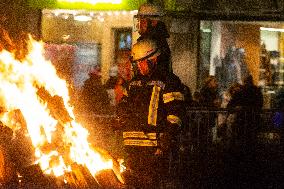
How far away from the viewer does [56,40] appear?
58.1 feet

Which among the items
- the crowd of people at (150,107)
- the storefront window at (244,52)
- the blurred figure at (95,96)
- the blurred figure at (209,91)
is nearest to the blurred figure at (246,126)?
the blurred figure at (209,91)

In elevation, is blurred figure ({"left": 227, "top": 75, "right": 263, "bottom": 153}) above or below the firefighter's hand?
below

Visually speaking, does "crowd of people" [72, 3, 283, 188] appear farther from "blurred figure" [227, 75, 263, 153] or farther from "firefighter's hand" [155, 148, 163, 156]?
"blurred figure" [227, 75, 263, 153]

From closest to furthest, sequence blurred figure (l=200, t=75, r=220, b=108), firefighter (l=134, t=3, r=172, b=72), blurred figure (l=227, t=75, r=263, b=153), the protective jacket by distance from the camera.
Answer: the protective jacket → firefighter (l=134, t=3, r=172, b=72) → blurred figure (l=227, t=75, r=263, b=153) → blurred figure (l=200, t=75, r=220, b=108)

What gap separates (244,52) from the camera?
16.9m

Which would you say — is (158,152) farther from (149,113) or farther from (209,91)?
(209,91)

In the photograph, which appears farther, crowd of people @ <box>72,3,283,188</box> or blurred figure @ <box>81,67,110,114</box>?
blurred figure @ <box>81,67,110,114</box>

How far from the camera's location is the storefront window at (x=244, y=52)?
629 inches

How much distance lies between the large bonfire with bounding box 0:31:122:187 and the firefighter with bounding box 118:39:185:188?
1.16 feet

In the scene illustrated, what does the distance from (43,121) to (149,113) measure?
117 centimetres

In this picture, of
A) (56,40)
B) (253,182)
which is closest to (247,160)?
(253,182)

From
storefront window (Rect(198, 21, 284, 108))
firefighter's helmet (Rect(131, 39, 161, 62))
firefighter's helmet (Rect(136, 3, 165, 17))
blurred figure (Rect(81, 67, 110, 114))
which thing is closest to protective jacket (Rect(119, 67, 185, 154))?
firefighter's helmet (Rect(131, 39, 161, 62))

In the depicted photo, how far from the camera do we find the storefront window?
16.0 metres

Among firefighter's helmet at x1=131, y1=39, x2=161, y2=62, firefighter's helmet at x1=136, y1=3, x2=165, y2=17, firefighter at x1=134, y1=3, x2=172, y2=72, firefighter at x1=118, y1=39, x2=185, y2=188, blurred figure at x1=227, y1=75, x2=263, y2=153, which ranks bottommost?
blurred figure at x1=227, y1=75, x2=263, y2=153
